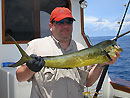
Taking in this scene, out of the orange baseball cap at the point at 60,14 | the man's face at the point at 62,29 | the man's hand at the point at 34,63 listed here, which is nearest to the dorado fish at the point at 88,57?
the man's hand at the point at 34,63

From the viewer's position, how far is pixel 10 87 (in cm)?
307

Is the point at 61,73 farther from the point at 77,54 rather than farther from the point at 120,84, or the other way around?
the point at 120,84

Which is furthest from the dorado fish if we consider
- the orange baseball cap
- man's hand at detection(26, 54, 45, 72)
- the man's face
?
the orange baseball cap

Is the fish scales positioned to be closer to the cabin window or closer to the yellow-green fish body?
the yellow-green fish body

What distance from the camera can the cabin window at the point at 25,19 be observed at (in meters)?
3.83

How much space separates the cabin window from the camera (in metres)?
3.83

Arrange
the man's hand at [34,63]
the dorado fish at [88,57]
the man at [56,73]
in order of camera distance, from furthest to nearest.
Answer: the man at [56,73] < the dorado fish at [88,57] < the man's hand at [34,63]

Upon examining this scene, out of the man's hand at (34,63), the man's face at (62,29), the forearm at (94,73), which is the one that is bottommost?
the forearm at (94,73)

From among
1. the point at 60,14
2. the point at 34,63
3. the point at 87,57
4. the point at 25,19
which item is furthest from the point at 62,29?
the point at 25,19

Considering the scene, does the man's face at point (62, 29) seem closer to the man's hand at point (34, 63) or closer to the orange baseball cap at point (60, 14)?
the orange baseball cap at point (60, 14)

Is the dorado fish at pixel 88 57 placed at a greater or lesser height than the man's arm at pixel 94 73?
greater

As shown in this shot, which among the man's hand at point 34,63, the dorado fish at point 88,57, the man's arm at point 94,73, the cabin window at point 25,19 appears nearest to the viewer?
the man's hand at point 34,63

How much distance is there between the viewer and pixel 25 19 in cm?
418

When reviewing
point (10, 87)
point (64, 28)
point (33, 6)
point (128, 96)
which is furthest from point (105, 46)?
point (33, 6)
